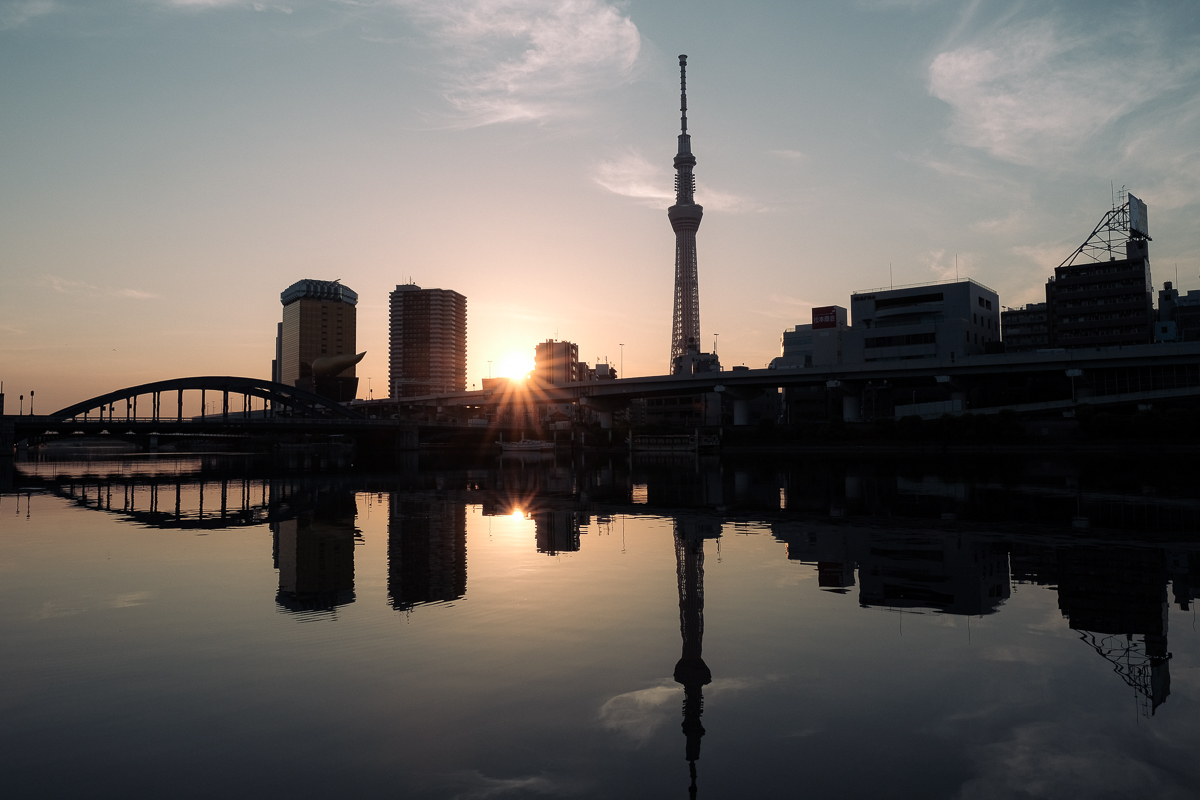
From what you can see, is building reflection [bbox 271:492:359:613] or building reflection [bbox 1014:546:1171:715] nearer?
building reflection [bbox 1014:546:1171:715]

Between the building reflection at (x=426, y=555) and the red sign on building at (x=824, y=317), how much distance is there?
Result: 117 m

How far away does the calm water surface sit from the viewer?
7902mm

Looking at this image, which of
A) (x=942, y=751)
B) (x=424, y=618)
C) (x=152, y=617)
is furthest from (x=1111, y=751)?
(x=152, y=617)

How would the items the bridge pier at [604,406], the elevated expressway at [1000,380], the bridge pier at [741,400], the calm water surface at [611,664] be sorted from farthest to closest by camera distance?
1. the bridge pier at [604,406]
2. the bridge pier at [741,400]
3. the elevated expressway at [1000,380]
4. the calm water surface at [611,664]

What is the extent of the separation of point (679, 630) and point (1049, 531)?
54.9ft

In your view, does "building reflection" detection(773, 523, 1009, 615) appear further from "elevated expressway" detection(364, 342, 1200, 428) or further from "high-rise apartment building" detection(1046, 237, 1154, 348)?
"high-rise apartment building" detection(1046, 237, 1154, 348)

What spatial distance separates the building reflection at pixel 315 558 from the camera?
53.0 ft

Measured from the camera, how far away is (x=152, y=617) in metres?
14.7

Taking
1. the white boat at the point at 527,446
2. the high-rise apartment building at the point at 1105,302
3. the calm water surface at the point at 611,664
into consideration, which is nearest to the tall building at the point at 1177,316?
the high-rise apartment building at the point at 1105,302

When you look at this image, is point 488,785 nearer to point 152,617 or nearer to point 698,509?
point 152,617

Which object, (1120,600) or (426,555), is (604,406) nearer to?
(426,555)

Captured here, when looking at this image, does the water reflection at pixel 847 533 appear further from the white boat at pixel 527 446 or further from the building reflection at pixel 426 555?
the white boat at pixel 527 446

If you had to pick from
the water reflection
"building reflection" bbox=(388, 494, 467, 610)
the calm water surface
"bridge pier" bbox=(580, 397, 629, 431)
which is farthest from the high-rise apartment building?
"building reflection" bbox=(388, 494, 467, 610)

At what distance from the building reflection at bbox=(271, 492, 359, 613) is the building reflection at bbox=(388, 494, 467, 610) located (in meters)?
1.13
